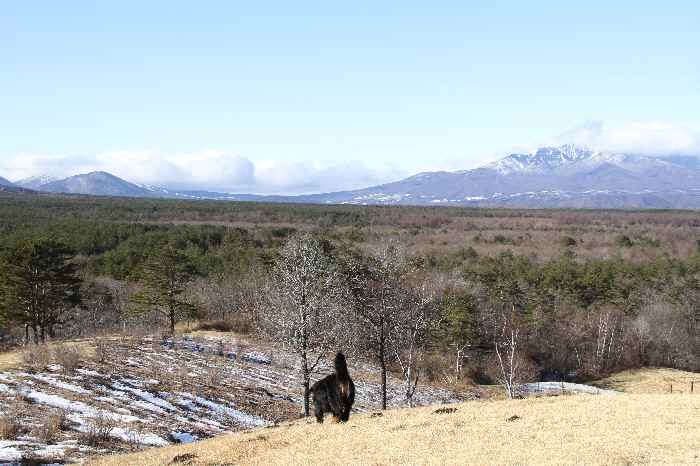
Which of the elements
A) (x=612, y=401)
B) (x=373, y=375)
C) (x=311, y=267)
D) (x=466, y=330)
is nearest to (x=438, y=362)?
(x=466, y=330)

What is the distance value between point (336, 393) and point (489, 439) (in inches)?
177

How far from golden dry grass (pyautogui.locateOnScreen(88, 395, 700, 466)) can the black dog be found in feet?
1.68

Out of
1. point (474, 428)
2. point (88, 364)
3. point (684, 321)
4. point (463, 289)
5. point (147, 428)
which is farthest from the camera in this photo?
point (684, 321)

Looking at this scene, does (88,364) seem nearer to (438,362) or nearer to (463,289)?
(438,362)

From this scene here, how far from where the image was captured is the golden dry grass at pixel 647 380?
66.4 metres

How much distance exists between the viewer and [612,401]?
2062 cm

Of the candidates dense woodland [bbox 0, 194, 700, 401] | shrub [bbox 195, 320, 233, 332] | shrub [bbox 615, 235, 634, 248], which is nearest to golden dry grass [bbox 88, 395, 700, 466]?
dense woodland [bbox 0, 194, 700, 401]

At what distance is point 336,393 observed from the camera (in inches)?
694

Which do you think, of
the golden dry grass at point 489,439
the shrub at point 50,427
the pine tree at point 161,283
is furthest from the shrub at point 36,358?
the pine tree at point 161,283

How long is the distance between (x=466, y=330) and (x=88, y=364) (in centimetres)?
4471

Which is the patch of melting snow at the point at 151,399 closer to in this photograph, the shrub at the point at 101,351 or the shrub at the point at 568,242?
the shrub at the point at 101,351

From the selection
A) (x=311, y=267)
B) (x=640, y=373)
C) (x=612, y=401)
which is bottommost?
(x=640, y=373)

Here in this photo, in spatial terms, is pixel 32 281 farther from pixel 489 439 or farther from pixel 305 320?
pixel 489 439

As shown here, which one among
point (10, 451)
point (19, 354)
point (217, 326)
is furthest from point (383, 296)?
point (217, 326)
